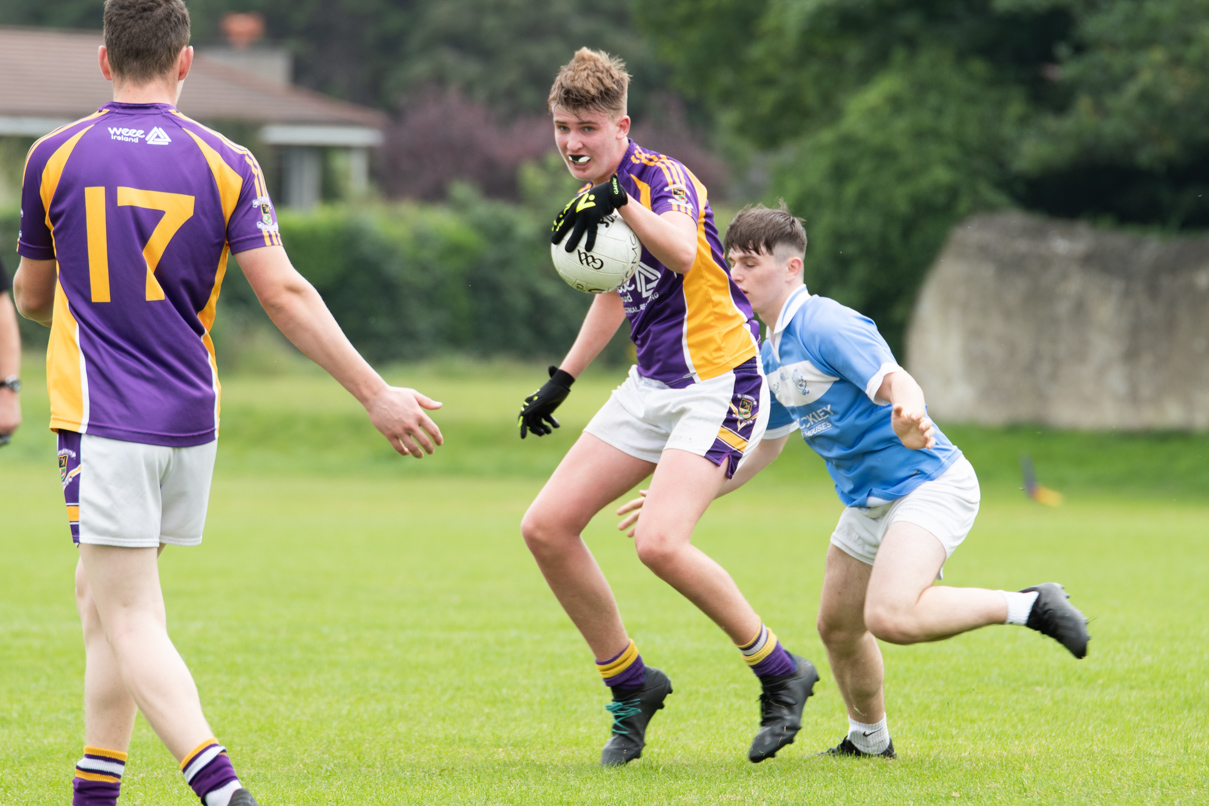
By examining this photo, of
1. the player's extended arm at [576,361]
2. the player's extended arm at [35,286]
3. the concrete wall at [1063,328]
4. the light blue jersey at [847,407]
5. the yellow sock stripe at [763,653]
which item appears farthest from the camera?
the concrete wall at [1063,328]

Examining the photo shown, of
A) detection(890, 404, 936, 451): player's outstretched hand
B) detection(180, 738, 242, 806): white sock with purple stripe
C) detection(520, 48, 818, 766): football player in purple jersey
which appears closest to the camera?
detection(180, 738, 242, 806): white sock with purple stripe

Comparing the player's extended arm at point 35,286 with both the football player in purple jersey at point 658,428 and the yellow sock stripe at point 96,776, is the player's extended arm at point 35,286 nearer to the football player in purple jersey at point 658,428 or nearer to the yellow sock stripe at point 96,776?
the yellow sock stripe at point 96,776

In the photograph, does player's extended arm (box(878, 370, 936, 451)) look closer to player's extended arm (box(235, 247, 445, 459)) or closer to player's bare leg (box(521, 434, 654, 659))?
player's bare leg (box(521, 434, 654, 659))

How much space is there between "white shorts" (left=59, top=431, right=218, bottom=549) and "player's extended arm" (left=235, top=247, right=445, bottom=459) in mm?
444

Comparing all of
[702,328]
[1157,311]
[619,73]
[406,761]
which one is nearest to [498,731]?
[406,761]

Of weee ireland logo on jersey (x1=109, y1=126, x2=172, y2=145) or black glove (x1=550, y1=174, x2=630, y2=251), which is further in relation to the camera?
black glove (x1=550, y1=174, x2=630, y2=251)

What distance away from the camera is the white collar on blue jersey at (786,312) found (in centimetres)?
501

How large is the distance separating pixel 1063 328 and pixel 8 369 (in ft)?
55.2

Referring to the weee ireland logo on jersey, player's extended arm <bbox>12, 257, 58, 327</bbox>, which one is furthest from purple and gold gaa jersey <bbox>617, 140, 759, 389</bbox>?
player's extended arm <bbox>12, 257, 58, 327</bbox>

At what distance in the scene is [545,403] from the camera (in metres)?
5.49

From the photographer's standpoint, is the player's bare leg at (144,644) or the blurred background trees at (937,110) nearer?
the player's bare leg at (144,644)

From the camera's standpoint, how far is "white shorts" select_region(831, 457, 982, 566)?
15.5ft

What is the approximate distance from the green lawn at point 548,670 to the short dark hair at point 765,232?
1.83 metres

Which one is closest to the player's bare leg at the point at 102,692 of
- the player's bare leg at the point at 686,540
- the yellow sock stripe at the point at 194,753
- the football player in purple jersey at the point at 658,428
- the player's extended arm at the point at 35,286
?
the yellow sock stripe at the point at 194,753
